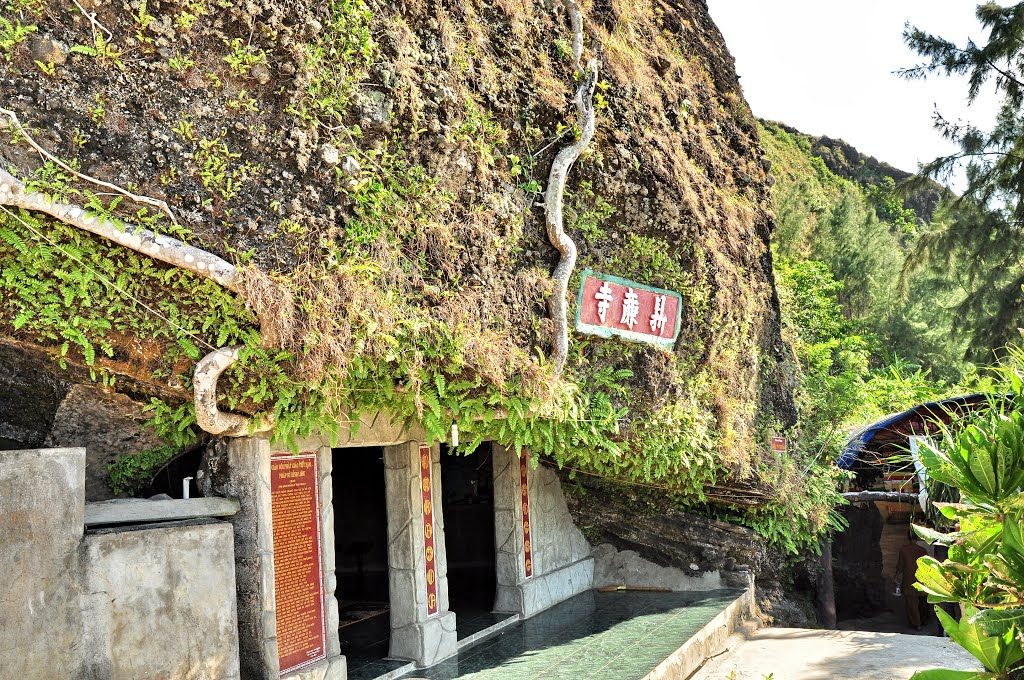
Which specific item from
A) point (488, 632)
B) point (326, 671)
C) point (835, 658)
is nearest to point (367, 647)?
point (488, 632)

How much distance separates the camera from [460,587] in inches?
428

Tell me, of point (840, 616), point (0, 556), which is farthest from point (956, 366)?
point (0, 556)

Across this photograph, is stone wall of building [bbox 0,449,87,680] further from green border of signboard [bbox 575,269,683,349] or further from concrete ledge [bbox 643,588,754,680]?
green border of signboard [bbox 575,269,683,349]

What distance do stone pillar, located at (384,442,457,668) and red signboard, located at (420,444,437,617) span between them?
0.17 ft

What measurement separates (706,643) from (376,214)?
5378 mm

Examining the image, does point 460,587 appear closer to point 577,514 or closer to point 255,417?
point 577,514

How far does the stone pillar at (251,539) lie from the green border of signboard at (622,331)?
326cm

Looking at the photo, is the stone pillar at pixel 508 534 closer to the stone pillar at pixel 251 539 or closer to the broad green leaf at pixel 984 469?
the stone pillar at pixel 251 539

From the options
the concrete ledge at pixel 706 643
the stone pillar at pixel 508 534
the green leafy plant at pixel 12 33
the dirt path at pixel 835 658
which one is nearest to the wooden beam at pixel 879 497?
the concrete ledge at pixel 706 643

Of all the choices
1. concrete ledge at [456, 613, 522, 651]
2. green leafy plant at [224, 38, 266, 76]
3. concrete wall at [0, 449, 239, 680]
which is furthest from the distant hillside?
concrete wall at [0, 449, 239, 680]

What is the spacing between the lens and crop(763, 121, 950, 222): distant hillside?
3134 centimetres

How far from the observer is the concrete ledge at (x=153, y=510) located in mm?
4887

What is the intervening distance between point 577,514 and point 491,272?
4717mm

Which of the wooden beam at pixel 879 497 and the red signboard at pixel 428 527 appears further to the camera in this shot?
the wooden beam at pixel 879 497
